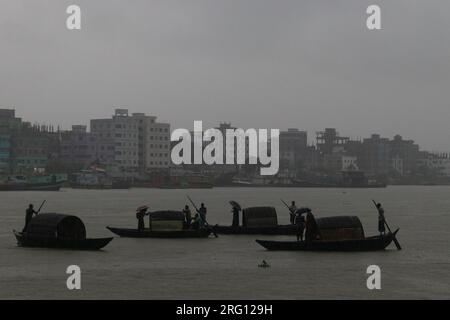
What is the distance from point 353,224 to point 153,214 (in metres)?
13.8

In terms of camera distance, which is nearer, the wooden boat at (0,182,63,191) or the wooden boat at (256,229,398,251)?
the wooden boat at (256,229,398,251)

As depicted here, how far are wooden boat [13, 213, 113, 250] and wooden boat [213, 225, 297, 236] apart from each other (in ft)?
40.1

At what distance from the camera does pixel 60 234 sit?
130ft

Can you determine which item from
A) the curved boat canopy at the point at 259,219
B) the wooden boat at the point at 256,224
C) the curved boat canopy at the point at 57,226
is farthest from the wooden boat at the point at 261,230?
the curved boat canopy at the point at 57,226

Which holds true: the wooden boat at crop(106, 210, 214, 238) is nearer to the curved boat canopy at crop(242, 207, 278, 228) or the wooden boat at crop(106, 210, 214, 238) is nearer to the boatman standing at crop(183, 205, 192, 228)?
the boatman standing at crop(183, 205, 192, 228)

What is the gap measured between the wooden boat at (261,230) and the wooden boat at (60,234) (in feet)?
40.1

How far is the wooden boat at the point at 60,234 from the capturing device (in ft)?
129

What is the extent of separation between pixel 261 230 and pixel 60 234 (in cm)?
1543

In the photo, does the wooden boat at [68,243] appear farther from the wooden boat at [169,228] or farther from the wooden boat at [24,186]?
the wooden boat at [24,186]

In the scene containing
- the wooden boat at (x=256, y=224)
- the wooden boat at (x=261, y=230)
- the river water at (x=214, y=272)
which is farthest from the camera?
the wooden boat at (x=256, y=224)

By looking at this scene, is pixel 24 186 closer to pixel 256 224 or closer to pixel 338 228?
pixel 256 224

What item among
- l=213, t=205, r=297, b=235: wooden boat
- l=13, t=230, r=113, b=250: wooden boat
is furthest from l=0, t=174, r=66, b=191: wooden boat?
l=13, t=230, r=113, b=250: wooden boat

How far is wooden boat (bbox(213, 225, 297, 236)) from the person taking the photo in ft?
162

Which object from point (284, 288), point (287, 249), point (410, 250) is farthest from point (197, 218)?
point (284, 288)
